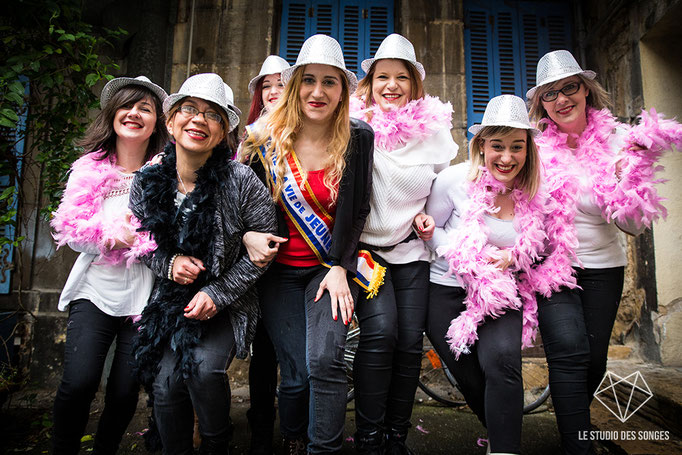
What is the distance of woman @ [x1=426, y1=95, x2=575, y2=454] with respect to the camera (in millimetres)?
1921

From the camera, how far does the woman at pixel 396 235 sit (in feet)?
6.01

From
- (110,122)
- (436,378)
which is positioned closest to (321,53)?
(110,122)

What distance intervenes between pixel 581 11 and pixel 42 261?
561 cm

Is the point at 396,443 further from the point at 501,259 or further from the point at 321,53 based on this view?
the point at 321,53

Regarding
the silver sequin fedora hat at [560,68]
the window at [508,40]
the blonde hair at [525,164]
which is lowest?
the blonde hair at [525,164]

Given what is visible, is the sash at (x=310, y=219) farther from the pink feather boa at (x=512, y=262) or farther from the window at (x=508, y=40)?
the window at (x=508, y=40)

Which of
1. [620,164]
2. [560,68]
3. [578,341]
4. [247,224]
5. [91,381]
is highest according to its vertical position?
[560,68]

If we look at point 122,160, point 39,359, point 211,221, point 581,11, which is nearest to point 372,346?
point 211,221

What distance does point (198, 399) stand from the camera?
5.51ft

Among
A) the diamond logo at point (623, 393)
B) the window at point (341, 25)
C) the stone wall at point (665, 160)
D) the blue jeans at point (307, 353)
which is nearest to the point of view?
the blue jeans at point (307, 353)

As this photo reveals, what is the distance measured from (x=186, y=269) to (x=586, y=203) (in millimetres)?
2018

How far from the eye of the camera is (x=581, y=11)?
3.95 meters

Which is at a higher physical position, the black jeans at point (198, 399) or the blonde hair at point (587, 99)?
the blonde hair at point (587, 99)

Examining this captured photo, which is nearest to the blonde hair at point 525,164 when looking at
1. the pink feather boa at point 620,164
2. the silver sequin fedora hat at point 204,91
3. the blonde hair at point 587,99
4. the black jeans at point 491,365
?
the pink feather boa at point 620,164
